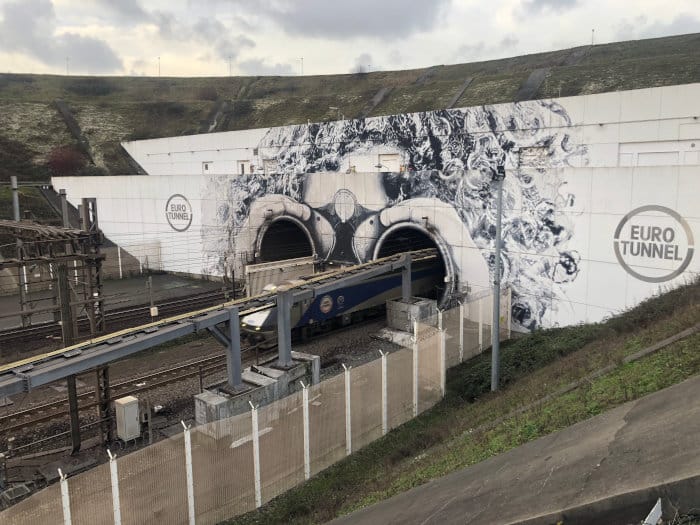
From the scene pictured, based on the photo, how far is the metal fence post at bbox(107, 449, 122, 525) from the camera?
8.98m

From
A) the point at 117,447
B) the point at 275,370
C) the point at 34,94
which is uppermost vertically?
the point at 34,94

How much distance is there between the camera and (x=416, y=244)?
31.0 metres

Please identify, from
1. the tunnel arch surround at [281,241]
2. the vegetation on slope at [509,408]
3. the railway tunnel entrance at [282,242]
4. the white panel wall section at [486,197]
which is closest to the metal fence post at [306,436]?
the vegetation on slope at [509,408]

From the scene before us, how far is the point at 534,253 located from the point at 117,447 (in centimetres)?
1656

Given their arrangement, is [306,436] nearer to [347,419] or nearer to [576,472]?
[347,419]

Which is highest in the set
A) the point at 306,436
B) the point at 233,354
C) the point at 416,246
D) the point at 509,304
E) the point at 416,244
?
the point at 416,244

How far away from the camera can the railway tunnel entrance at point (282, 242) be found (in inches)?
1320

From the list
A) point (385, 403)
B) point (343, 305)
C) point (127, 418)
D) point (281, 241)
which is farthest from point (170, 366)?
point (281, 241)

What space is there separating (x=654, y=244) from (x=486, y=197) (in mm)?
6809

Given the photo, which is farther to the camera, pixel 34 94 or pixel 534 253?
pixel 34 94

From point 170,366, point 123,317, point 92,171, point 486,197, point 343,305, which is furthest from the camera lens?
point 92,171

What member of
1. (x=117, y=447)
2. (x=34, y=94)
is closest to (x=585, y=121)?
(x=117, y=447)

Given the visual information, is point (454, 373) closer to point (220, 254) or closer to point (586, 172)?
point (586, 172)

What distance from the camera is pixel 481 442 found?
33.0 ft
